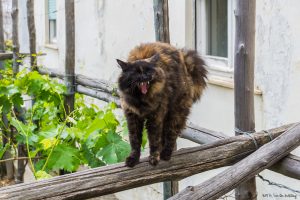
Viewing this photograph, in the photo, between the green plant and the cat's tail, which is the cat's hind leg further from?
the green plant

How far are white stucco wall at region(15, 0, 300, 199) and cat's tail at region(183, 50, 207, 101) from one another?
1110 millimetres

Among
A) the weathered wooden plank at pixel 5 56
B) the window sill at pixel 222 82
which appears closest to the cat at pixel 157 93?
the window sill at pixel 222 82

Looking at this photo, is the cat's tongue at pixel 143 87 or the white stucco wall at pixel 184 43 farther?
the white stucco wall at pixel 184 43

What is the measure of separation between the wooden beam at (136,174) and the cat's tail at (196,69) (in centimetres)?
40

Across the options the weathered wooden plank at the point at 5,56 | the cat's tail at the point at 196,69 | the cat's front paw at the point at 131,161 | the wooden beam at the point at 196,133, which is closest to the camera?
the cat's front paw at the point at 131,161

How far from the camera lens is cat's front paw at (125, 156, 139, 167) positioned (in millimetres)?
2613

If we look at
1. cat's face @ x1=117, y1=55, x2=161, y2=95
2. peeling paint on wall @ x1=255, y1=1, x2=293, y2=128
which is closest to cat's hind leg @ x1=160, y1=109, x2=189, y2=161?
cat's face @ x1=117, y1=55, x2=161, y2=95

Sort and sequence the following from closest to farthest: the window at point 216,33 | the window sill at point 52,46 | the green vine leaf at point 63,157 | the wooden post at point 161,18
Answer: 1. the wooden post at point 161,18
2. the green vine leaf at point 63,157
3. the window at point 216,33
4. the window sill at point 52,46

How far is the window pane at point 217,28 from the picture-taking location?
16.4 ft

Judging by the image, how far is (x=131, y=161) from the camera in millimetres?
2652

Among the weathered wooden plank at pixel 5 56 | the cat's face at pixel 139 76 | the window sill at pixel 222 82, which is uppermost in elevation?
the weathered wooden plank at pixel 5 56

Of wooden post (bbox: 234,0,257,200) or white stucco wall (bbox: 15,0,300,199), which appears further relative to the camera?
white stucco wall (bbox: 15,0,300,199)

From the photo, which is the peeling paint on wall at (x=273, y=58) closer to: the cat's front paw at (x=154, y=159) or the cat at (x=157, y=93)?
the cat at (x=157, y=93)

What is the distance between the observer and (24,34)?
35.3 feet
